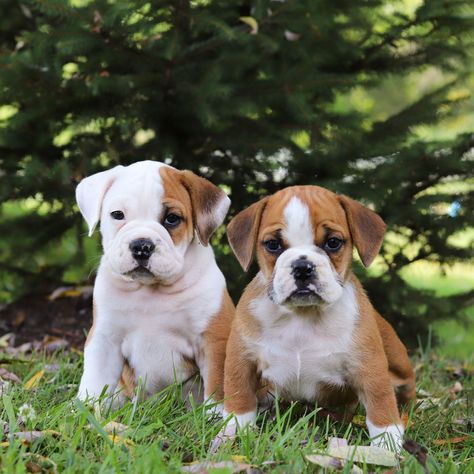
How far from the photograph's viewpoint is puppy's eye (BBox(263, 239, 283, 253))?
385cm

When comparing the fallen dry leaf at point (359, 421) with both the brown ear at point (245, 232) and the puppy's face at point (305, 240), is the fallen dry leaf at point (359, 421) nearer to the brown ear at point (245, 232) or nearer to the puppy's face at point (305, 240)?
the puppy's face at point (305, 240)

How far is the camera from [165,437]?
3.55 metres

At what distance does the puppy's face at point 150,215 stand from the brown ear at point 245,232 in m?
0.25

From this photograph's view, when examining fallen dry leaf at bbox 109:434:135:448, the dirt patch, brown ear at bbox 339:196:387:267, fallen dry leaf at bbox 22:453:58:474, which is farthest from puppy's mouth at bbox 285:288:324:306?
the dirt patch

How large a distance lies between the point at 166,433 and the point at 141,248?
90 cm

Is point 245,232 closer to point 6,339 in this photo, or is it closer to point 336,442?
point 336,442

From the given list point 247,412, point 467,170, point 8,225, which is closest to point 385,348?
point 247,412

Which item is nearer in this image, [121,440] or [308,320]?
[121,440]

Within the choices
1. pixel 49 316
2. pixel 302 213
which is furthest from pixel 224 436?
pixel 49 316

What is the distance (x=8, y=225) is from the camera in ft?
22.0

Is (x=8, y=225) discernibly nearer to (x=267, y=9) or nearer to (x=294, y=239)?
(x=267, y=9)

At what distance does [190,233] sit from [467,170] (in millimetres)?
2657

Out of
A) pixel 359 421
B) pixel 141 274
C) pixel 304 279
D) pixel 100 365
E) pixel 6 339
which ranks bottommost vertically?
pixel 6 339

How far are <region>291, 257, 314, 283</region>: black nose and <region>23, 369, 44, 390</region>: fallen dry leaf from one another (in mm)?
1650
